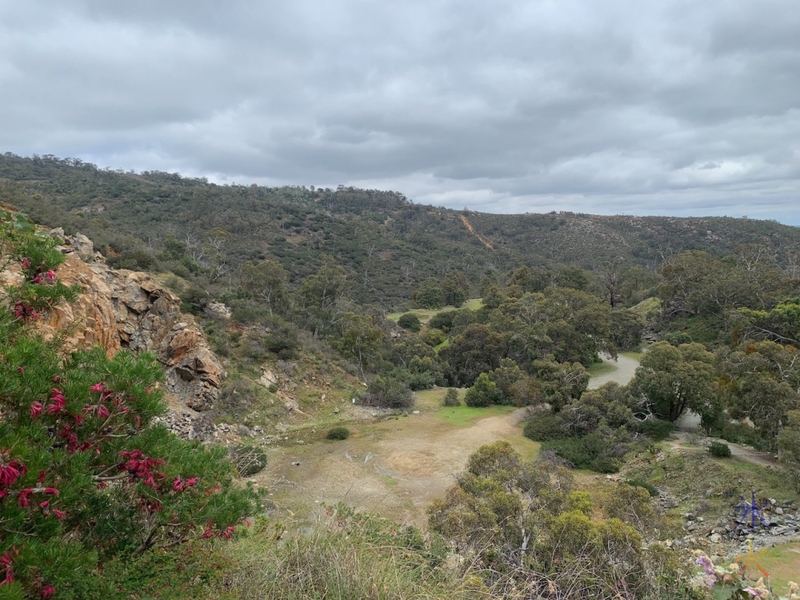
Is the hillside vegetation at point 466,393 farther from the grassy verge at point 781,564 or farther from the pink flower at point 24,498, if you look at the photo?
the grassy verge at point 781,564

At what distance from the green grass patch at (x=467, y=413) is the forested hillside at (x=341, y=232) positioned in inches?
563

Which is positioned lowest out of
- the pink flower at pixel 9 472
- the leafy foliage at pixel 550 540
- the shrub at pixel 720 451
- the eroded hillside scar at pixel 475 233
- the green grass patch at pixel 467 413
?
the green grass patch at pixel 467 413

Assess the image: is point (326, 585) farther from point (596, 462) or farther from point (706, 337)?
point (706, 337)

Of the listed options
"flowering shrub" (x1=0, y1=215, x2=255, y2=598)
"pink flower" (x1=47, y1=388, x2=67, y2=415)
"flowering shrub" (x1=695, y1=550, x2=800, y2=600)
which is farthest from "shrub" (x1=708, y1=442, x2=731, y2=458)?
"pink flower" (x1=47, y1=388, x2=67, y2=415)

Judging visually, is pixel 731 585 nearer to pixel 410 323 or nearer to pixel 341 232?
pixel 410 323

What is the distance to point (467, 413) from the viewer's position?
1928cm

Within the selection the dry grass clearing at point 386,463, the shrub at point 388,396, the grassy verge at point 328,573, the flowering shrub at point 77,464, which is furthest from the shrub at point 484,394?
the flowering shrub at point 77,464

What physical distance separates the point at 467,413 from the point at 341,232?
156 ft

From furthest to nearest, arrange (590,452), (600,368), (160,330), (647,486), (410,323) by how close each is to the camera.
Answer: (410,323)
(600,368)
(160,330)
(590,452)
(647,486)

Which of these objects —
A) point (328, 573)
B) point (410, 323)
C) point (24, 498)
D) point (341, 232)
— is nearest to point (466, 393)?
point (410, 323)

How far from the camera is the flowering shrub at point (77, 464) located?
200 centimetres

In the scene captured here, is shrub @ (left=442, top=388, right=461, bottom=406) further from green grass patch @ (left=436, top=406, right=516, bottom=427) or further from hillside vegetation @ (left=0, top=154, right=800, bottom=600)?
green grass patch @ (left=436, top=406, right=516, bottom=427)

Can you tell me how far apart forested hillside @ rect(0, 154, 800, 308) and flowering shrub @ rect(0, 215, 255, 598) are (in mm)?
19166

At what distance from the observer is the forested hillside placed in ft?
112
